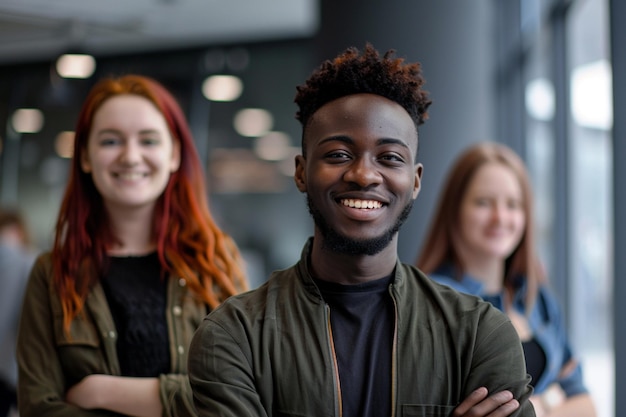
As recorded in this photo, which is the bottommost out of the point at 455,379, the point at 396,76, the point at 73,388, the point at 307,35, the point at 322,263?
the point at 73,388

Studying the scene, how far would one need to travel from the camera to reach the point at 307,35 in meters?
9.59

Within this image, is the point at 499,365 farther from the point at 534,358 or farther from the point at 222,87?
the point at 222,87

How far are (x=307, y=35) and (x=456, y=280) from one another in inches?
277

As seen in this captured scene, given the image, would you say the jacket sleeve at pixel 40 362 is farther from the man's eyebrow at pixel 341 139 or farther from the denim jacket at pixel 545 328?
the denim jacket at pixel 545 328

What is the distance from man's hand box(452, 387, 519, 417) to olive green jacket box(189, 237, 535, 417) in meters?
0.02

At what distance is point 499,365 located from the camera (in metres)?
1.63

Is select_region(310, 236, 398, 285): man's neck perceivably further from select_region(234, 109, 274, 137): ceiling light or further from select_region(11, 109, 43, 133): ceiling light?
select_region(234, 109, 274, 137): ceiling light

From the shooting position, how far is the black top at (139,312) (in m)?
2.23

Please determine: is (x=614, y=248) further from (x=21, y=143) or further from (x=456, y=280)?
(x=21, y=143)

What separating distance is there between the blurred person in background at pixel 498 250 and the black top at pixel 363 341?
4.03 feet

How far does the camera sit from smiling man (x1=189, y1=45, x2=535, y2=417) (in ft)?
5.22

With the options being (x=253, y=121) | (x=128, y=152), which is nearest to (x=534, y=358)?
(x=128, y=152)

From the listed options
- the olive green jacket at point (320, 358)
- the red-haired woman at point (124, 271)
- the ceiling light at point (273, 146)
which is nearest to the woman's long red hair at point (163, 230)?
the red-haired woman at point (124, 271)

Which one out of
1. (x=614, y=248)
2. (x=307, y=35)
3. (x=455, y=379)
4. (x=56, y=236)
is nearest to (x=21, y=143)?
(x=307, y=35)
